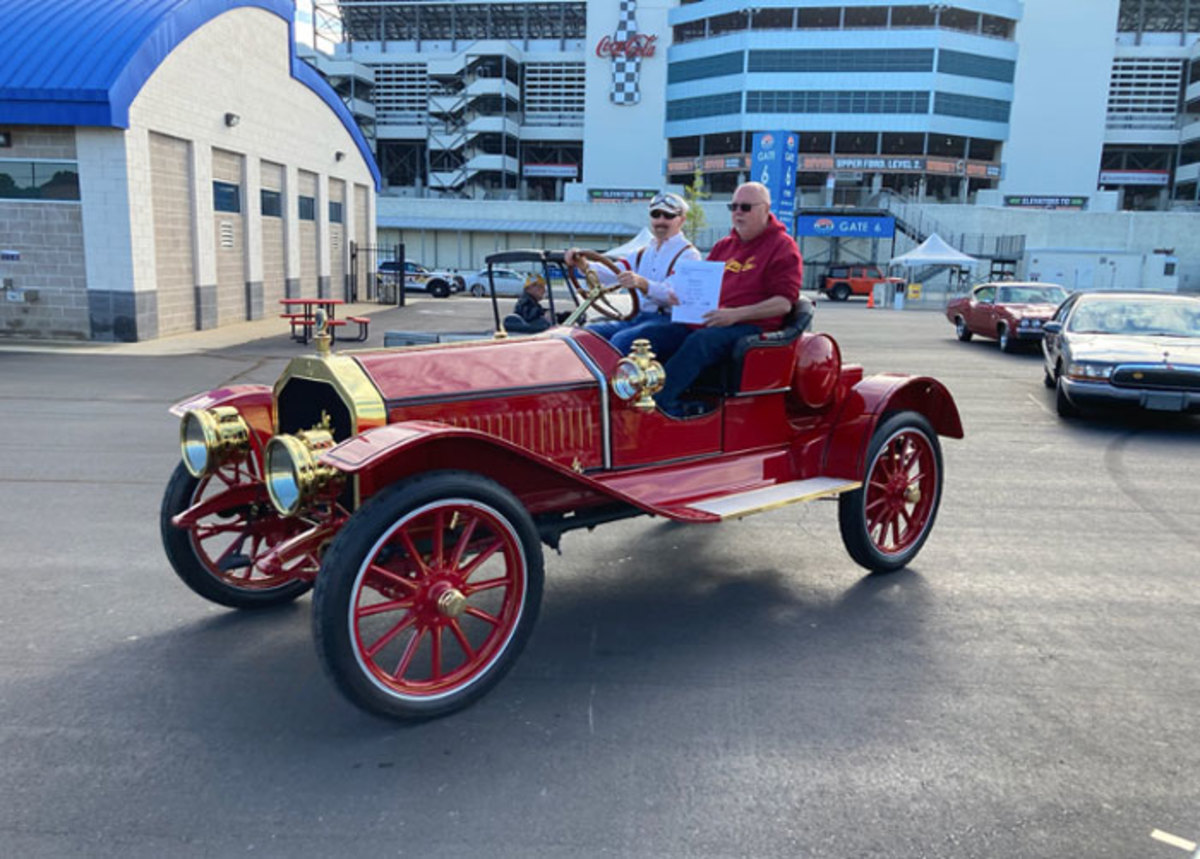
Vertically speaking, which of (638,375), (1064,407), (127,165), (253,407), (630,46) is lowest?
(1064,407)

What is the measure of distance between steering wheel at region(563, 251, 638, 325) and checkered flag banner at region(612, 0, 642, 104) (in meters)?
65.5

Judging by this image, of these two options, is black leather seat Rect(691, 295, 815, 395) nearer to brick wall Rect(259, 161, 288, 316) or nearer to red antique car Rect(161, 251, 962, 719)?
red antique car Rect(161, 251, 962, 719)

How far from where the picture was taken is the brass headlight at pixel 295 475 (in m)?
3.05

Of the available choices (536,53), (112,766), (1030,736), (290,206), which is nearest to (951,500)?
(1030,736)

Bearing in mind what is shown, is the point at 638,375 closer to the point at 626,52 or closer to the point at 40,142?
the point at 40,142

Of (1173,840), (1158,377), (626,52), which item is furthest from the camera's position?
(626,52)

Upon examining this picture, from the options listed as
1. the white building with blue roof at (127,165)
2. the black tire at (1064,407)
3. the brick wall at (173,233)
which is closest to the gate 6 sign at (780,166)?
the white building with blue roof at (127,165)

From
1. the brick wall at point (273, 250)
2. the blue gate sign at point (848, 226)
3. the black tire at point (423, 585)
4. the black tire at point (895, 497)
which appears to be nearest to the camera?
the black tire at point (423, 585)

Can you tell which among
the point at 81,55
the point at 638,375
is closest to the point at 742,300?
the point at 638,375

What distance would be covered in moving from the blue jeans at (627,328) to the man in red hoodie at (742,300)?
0.06 metres

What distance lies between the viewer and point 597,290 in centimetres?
445

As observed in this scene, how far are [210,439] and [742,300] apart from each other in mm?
2640

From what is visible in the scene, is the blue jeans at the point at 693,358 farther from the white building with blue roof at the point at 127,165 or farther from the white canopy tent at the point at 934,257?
the white canopy tent at the point at 934,257

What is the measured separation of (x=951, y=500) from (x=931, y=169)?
58.9m
